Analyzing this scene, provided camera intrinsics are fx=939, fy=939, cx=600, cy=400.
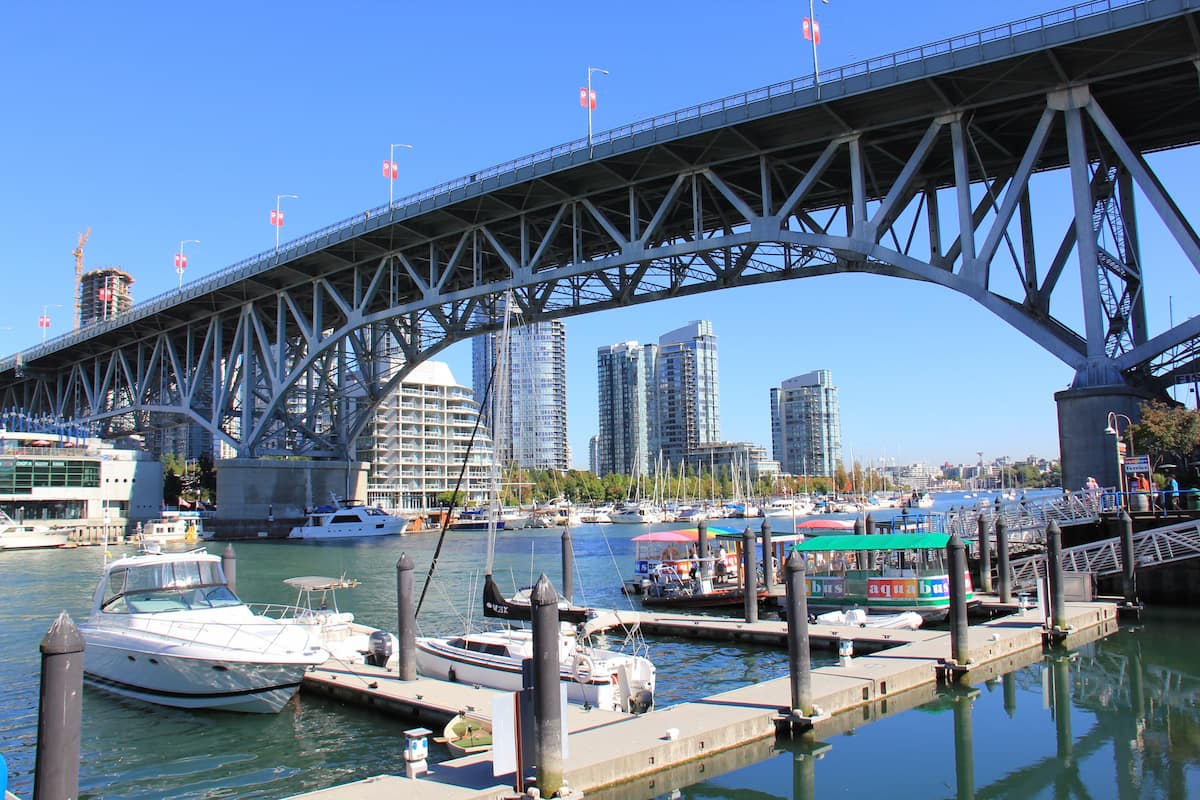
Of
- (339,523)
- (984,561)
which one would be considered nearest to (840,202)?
(984,561)

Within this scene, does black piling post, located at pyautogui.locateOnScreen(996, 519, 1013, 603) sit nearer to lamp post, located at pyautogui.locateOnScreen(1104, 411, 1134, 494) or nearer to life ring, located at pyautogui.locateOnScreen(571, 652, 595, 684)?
lamp post, located at pyautogui.locateOnScreen(1104, 411, 1134, 494)

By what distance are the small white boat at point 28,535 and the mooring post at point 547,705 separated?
254 ft

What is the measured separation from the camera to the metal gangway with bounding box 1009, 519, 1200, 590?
1057 inches

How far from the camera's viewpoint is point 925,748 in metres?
15.2

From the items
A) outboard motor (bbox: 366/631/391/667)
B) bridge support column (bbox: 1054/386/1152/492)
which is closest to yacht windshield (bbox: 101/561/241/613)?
outboard motor (bbox: 366/631/391/667)

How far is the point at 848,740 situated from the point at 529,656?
6379 mm

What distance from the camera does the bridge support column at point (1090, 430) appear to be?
29406mm

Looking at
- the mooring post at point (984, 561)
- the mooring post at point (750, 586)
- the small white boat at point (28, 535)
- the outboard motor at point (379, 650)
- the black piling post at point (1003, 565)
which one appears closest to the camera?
the outboard motor at point (379, 650)

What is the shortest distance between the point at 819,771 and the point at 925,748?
93.3 inches

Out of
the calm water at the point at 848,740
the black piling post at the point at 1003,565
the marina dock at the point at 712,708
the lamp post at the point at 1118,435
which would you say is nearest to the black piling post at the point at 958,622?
the marina dock at the point at 712,708

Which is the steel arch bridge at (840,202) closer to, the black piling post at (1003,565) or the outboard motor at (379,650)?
the black piling post at (1003,565)

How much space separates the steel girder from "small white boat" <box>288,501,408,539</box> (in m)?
5.43

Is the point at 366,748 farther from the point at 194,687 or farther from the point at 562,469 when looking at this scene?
the point at 562,469

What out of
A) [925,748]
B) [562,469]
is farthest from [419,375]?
[925,748]
